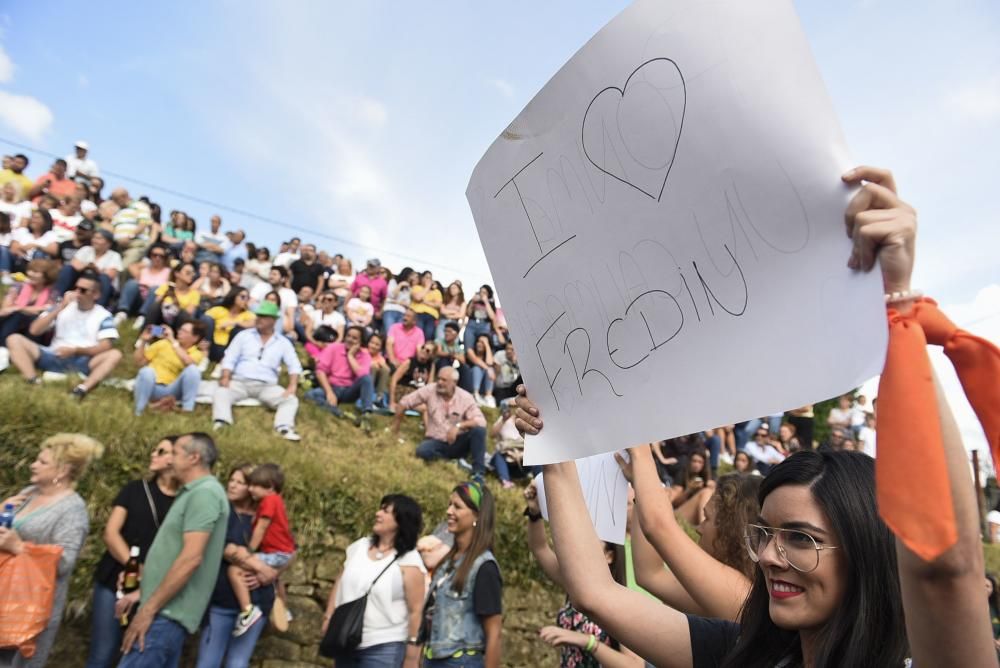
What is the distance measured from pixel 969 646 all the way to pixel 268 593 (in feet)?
16.4

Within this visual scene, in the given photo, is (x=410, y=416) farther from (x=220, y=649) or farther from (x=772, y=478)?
(x=772, y=478)

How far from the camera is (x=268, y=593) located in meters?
5.08

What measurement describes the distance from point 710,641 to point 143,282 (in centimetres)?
979

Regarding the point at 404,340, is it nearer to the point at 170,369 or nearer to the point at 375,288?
the point at 375,288

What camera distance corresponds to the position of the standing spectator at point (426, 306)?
1148 centimetres

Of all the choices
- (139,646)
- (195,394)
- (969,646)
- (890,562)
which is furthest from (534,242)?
(195,394)

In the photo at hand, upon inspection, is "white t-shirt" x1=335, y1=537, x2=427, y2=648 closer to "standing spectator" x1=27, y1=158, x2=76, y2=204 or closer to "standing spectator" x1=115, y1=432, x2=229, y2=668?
"standing spectator" x1=115, y1=432, x2=229, y2=668

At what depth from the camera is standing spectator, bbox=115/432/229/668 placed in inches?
157

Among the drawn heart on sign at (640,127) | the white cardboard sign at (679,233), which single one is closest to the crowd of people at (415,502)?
the white cardboard sign at (679,233)

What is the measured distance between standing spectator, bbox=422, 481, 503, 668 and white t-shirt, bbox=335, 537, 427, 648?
0.56ft

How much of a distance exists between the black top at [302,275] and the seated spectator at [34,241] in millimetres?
3347

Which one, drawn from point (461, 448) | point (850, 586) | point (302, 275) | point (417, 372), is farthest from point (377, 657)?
point (302, 275)

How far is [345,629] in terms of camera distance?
13.3ft

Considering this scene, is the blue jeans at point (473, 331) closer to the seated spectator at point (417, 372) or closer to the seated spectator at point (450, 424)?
the seated spectator at point (417, 372)
